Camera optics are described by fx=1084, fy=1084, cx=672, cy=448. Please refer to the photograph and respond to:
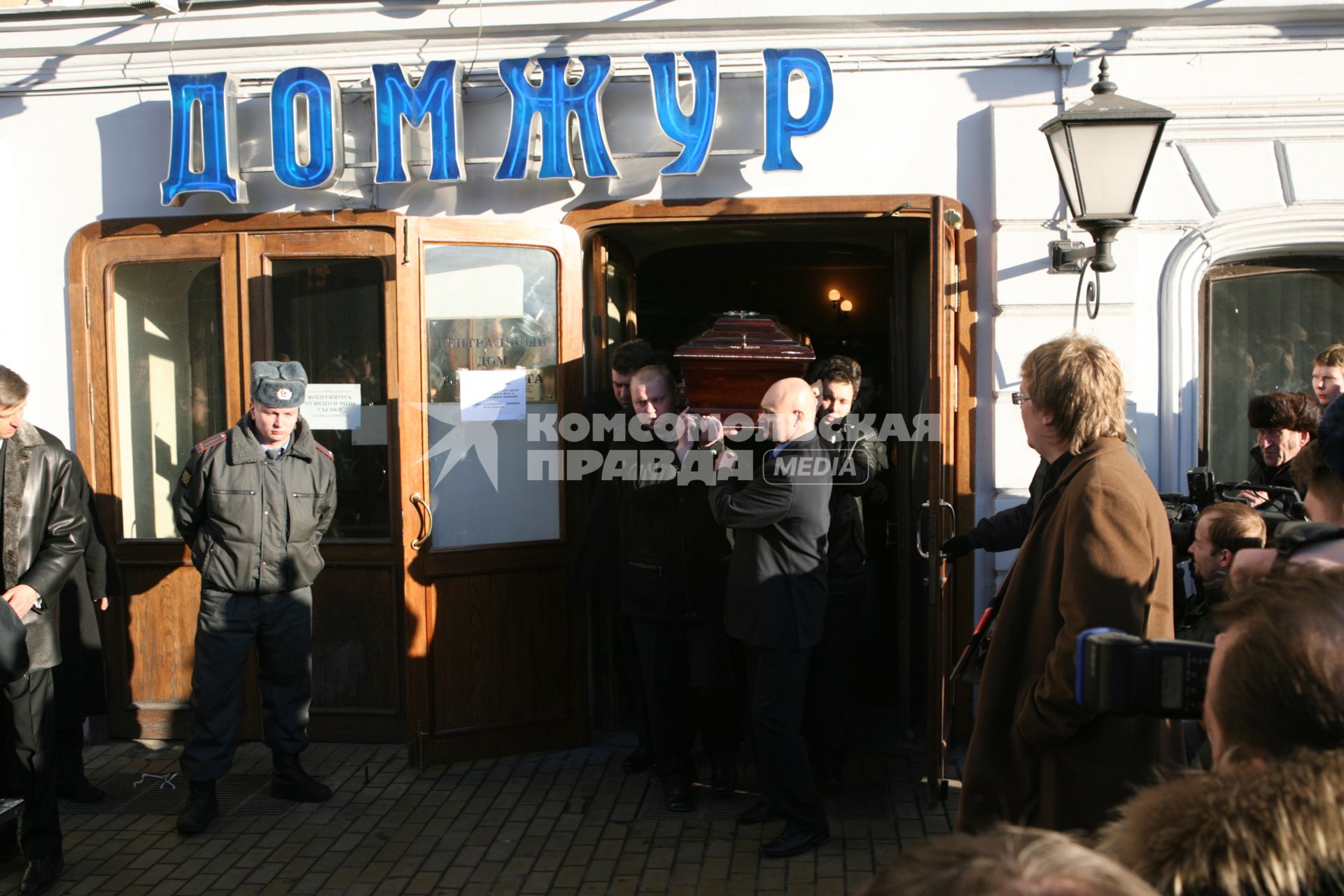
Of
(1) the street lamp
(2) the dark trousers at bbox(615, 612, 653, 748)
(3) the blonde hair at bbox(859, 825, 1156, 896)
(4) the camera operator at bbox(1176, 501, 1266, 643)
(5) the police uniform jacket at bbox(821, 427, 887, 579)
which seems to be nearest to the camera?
(3) the blonde hair at bbox(859, 825, 1156, 896)

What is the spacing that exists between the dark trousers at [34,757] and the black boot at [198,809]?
57 cm

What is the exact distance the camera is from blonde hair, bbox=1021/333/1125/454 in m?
2.65

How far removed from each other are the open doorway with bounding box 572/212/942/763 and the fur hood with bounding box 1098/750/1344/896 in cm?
348

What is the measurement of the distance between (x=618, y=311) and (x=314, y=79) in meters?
2.03

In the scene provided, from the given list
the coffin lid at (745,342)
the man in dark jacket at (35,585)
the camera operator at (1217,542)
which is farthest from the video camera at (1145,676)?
the man in dark jacket at (35,585)

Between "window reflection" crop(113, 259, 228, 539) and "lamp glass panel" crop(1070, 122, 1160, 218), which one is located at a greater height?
"lamp glass panel" crop(1070, 122, 1160, 218)

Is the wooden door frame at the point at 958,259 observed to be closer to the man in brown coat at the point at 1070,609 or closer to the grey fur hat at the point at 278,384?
the grey fur hat at the point at 278,384

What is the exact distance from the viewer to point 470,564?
521cm

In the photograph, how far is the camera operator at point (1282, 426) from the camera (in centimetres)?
430

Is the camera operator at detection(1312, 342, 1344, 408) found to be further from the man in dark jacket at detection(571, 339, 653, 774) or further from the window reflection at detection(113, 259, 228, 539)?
the window reflection at detection(113, 259, 228, 539)

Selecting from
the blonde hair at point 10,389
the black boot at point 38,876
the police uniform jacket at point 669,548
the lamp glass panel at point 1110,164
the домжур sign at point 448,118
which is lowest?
the black boot at point 38,876

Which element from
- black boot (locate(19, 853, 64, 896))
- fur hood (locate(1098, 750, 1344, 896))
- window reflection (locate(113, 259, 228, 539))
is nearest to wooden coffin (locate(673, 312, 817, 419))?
window reflection (locate(113, 259, 228, 539))

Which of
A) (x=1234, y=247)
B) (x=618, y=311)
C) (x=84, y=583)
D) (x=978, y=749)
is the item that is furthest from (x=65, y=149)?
(x=1234, y=247)

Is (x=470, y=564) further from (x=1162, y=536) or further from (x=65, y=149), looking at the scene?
(x=1162, y=536)
